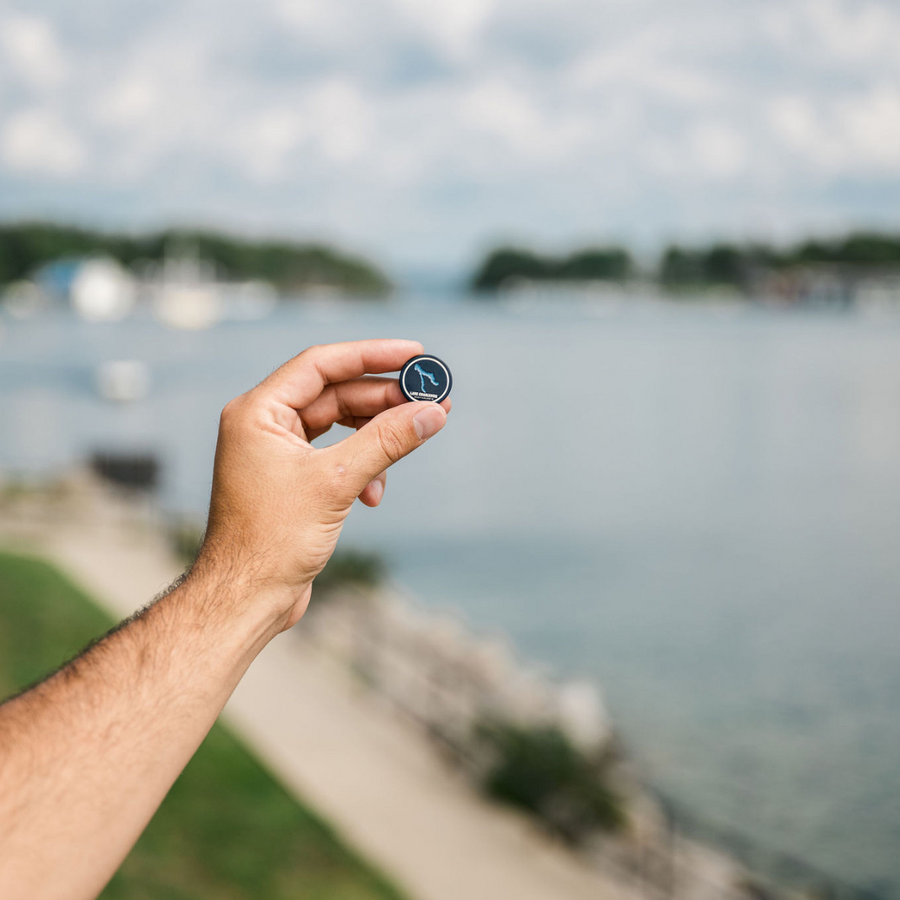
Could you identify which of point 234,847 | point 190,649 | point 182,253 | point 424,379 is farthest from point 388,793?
point 182,253

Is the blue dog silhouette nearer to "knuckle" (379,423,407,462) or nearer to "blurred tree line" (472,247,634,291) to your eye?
Result: "knuckle" (379,423,407,462)

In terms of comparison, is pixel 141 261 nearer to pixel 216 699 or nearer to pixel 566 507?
pixel 566 507

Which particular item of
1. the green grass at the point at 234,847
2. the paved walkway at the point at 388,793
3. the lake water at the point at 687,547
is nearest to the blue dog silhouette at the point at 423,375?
the green grass at the point at 234,847

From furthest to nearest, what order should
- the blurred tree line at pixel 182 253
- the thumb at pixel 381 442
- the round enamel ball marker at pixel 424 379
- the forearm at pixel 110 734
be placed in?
the blurred tree line at pixel 182 253
the round enamel ball marker at pixel 424 379
the thumb at pixel 381 442
the forearm at pixel 110 734

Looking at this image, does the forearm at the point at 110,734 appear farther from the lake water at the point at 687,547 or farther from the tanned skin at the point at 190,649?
the lake water at the point at 687,547

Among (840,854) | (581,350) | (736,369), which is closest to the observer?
(840,854)

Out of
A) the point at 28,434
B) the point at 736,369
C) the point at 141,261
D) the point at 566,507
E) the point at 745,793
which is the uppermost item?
the point at 745,793

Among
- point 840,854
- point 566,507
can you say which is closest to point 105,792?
point 840,854

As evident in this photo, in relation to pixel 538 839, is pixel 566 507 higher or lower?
lower

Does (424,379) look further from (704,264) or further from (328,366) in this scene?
(704,264)
